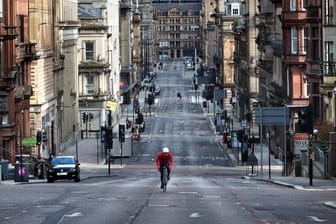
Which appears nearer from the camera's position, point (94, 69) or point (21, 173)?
point (21, 173)

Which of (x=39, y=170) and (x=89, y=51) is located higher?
(x=89, y=51)

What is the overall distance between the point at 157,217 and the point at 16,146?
42.2 m

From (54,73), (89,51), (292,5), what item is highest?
(292,5)

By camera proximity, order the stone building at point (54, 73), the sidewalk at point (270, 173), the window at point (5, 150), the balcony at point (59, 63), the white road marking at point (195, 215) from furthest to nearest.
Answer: the balcony at point (59, 63) → the stone building at point (54, 73) → the window at point (5, 150) → the sidewalk at point (270, 173) → the white road marking at point (195, 215)

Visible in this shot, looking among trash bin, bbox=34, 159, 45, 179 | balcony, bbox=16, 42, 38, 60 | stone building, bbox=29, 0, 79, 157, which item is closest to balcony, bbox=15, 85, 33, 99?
balcony, bbox=16, 42, 38, 60

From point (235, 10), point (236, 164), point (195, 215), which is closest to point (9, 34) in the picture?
point (236, 164)

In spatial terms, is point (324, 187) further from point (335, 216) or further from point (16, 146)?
point (16, 146)

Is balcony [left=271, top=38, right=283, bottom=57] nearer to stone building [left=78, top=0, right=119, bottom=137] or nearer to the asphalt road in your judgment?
stone building [left=78, top=0, right=119, bottom=137]

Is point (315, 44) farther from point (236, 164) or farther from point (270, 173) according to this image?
point (236, 164)

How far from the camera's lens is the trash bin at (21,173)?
5166 cm

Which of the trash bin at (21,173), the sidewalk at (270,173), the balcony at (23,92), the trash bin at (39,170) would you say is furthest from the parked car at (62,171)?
the balcony at (23,92)

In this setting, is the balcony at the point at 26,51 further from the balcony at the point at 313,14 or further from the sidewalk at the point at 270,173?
the balcony at the point at 313,14

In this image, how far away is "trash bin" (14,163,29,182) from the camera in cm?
5166

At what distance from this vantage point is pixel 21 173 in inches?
2041
